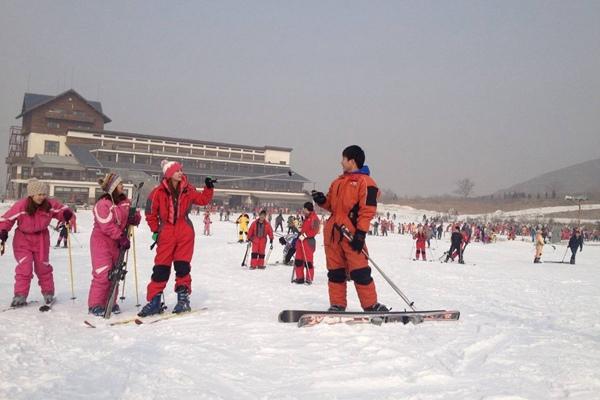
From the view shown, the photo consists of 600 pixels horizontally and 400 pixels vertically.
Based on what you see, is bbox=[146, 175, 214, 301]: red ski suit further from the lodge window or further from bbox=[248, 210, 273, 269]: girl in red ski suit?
the lodge window

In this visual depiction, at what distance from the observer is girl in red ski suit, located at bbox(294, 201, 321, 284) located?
1004 centimetres

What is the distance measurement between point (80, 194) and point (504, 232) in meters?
47.8

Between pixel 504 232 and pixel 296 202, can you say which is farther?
pixel 296 202

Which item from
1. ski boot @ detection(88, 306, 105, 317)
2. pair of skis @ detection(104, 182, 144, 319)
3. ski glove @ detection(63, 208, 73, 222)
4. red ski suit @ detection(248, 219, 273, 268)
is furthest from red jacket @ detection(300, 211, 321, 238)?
ski boot @ detection(88, 306, 105, 317)

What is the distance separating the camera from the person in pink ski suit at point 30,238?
5910 mm

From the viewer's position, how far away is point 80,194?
54656 mm

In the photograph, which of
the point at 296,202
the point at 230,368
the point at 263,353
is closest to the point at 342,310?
the point at 263,353

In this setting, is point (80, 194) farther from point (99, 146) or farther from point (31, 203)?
point (31, 203)

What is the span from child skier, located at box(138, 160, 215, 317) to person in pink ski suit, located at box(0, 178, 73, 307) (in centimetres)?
149

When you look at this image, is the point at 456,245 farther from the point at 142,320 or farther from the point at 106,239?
the point at 142,320

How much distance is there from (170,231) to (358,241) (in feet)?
7.21

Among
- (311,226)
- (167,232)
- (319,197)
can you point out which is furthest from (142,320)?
(311,226)

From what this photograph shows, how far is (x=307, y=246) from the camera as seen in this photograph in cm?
1034

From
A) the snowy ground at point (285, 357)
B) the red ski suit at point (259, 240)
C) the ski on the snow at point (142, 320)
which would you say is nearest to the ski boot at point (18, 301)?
the snowy ground at point (285, 357)
